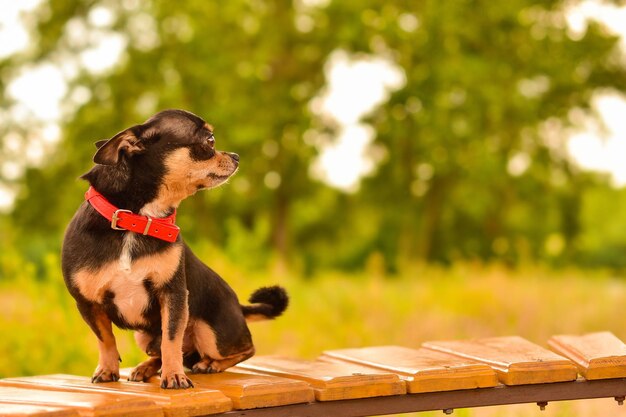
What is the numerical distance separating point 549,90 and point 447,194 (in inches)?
110

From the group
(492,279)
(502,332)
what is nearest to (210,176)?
(502,332)

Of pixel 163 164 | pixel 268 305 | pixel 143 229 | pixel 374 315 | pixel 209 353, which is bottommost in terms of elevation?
pixel 209 353

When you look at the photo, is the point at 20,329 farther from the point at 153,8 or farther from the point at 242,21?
the point at 242,21

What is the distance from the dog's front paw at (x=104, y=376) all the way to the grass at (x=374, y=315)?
6.28 feet

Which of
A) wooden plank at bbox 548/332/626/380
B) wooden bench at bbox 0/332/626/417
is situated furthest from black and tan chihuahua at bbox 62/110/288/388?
wooden plank at bbox 548/332/626/380

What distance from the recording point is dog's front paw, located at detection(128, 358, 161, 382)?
3.28m

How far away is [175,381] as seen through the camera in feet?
9.80

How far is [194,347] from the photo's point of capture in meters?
3.47

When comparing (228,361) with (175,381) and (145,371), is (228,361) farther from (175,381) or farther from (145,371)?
(175,381)

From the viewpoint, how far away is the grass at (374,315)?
240 inches

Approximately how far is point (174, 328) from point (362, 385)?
75cm

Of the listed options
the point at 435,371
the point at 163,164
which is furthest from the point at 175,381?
the point at 435,371

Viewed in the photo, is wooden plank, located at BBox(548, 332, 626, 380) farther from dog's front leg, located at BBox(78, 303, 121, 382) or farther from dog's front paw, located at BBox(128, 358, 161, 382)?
dog's front leg, located at BBox(78, 303, 121, 382)

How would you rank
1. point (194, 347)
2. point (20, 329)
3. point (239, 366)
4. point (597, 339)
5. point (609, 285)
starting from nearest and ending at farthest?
1. point (194, 347)
2. point (239, 366)
3. point (597, 339)
4. point (20, 329)
5. point (609, 285)
